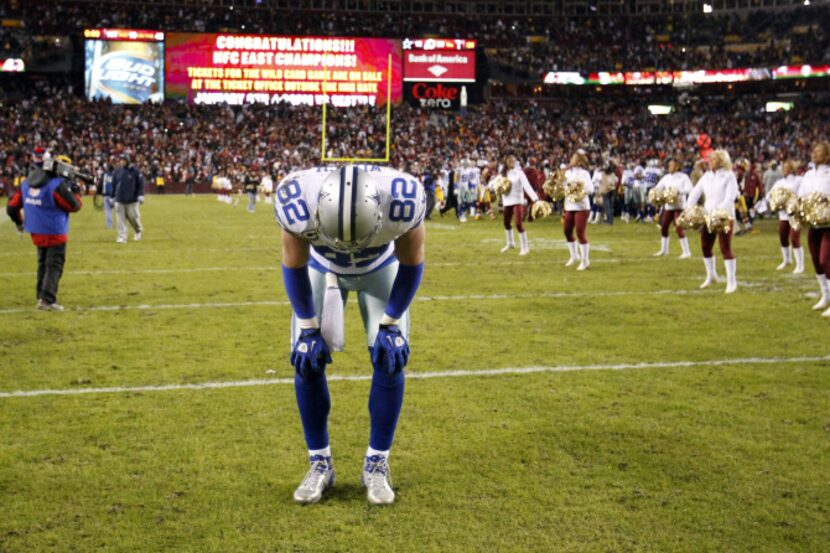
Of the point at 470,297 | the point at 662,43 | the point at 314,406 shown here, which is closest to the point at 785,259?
the point at 470,297

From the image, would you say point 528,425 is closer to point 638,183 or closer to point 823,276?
point 823,276

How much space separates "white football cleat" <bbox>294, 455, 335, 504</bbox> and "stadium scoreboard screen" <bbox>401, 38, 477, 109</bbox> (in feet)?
165

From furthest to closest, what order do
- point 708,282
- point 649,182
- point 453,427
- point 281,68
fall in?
point 281,68 → point 649,182 → point 708,282 → point 453,427

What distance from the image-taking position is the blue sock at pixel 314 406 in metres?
4.52

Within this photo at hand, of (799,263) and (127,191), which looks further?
(127,191)

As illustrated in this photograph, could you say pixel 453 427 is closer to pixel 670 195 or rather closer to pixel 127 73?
pixel 670 195

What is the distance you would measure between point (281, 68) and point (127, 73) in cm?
846

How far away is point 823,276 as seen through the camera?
10250 mm

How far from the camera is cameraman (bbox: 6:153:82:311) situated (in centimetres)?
1015

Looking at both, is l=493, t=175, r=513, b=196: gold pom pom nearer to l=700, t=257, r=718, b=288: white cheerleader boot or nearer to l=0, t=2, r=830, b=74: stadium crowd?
l=700, t=257, r=718, b=288: white cheerleader boot

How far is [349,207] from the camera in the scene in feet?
12.2

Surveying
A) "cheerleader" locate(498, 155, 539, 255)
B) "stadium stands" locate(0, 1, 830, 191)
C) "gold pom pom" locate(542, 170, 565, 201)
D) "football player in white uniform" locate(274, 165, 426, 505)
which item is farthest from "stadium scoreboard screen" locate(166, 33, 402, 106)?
"football player in white uniform" locate(274, 165, 426, 505)

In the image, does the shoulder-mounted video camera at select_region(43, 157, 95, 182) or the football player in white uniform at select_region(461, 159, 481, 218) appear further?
the football player in white uniform at select_region(461, 159, 481, 218)

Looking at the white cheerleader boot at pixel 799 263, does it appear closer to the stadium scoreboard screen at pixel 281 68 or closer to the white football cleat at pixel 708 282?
the white football cleat at pixel 708 282
